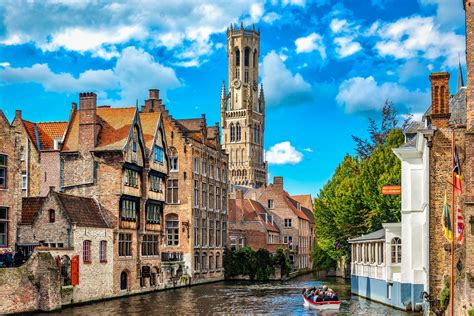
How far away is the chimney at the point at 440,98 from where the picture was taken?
35531 mm

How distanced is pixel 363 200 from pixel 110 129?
2115 centimetres

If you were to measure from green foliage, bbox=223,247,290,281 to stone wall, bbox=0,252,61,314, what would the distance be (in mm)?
33448

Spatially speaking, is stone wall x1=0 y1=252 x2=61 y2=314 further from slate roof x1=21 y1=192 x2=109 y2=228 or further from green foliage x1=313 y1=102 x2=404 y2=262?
green foliage x1=313 y1=102 x2=404 y2=262

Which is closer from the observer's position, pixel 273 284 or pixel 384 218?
pixel 384 218

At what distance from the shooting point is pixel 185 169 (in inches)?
2606

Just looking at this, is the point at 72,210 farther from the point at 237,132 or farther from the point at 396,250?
the point at 237,132

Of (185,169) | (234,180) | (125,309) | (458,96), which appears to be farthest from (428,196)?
(234,180)

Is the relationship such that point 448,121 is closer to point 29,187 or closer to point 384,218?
point 384,218

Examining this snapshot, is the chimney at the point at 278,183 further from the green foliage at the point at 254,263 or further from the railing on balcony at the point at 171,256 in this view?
the railing on balcony at the point at 171,256

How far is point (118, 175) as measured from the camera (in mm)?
48656

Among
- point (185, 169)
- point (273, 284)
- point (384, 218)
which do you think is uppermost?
point (185, 169)

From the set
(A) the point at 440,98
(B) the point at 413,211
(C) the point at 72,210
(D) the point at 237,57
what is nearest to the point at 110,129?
(C) the point at 72,210

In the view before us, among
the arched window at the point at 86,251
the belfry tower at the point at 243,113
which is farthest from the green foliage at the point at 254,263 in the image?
the belfry tower at the point at 243,113

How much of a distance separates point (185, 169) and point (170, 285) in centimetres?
1191
